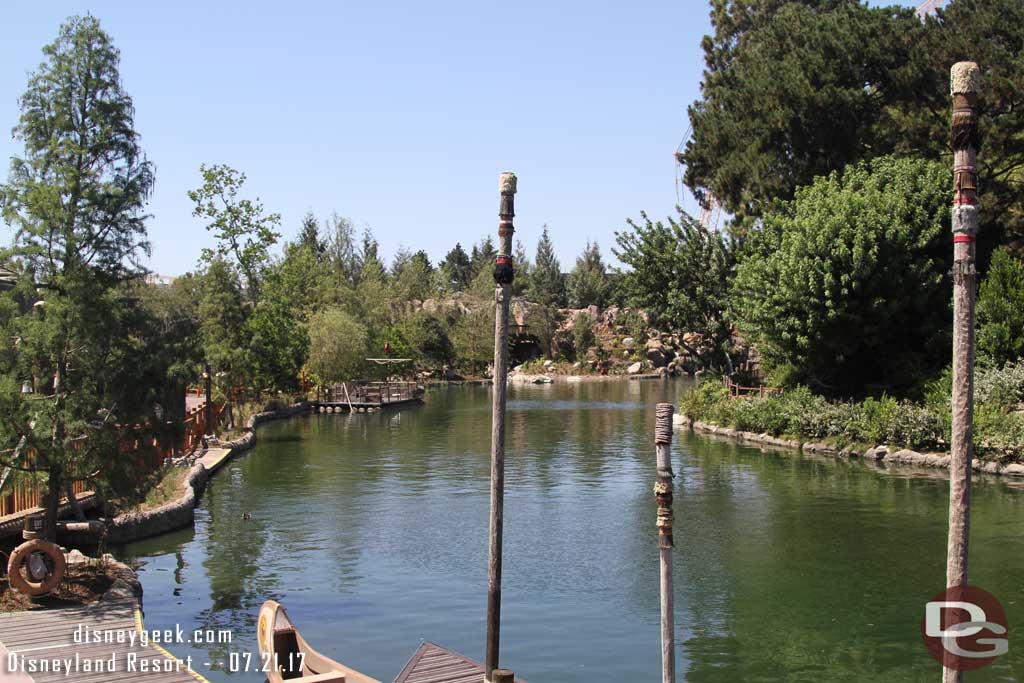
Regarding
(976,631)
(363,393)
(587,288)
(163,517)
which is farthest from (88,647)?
(587,288)

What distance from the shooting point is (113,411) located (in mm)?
16344

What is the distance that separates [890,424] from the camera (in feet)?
109

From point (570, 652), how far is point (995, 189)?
31478mm

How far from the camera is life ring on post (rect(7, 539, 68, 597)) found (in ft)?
45.9

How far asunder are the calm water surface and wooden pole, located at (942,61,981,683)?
6.19 m

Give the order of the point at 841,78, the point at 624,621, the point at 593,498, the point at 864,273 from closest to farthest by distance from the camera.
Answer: the point at 624,621, the point at 593,498, the point at 864,273, the point at 841,78

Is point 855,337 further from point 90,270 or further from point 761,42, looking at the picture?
point 90,270

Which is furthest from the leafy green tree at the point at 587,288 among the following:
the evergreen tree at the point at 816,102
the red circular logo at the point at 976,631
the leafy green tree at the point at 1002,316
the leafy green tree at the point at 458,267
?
the red circular logo at the point at 976,631

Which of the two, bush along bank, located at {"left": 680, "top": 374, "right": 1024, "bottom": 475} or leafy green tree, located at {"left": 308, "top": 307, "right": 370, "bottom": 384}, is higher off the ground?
leafy green tree, located at {"left": 308, "top": 307, "right": 370, "bottom": 384}

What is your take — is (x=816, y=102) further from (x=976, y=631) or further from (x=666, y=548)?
(x=666, y=548)

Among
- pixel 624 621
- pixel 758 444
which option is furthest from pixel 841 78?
pixel 624 621

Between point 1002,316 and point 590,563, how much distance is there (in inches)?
792

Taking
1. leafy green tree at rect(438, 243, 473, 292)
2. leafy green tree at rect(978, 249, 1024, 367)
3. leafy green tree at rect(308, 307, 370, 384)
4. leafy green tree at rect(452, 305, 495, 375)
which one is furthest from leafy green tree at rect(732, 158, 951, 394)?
leafy green tree at rect(438, 243, 473, 292)

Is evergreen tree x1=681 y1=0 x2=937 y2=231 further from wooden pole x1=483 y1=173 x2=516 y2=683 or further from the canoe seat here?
the canoe seat
